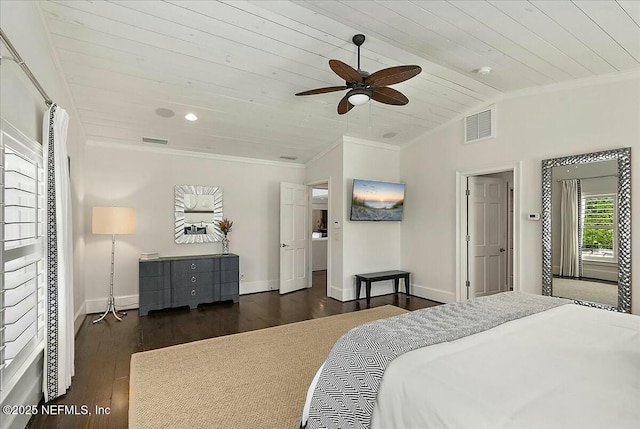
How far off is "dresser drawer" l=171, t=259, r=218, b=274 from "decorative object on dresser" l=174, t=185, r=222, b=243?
1.79ft

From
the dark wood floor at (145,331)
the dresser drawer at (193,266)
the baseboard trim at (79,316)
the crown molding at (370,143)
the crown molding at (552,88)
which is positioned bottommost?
the dark wood floor at (145,331)

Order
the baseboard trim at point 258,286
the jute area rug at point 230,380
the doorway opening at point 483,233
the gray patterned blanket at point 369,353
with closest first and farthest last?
the gray patterned blanket at point 369,353
the jute area rug at point 230,380
the doorway opening at point 483,233
the baseboard trim at point 258,286

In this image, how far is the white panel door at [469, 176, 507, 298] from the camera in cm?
506

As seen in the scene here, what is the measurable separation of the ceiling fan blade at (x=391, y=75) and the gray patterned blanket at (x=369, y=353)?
1802 millimetres

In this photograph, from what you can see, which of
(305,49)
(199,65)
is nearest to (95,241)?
(199,65)

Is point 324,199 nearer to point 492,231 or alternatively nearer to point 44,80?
point 492,231

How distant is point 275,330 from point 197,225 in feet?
7.98

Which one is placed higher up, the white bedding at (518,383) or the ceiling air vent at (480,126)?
the ceiling air vent at (480,126)

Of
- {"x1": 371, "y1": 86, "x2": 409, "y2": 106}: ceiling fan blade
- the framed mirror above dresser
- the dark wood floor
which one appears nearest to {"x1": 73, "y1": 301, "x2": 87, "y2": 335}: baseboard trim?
the dark wood floor

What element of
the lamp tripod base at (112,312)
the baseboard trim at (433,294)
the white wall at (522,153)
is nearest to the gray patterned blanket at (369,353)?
the white wall at (522,153)

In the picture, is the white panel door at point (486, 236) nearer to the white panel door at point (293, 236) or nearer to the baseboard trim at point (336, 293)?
the baseboard trim at point (336, 293)

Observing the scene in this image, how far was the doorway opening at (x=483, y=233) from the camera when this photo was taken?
501cm

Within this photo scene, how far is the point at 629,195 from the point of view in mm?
3361

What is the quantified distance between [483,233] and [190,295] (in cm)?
461
